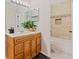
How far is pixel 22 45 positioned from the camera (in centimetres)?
232

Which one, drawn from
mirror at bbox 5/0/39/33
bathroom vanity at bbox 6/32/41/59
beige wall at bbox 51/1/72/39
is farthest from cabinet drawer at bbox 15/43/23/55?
beige wall at bbox 51/1/72/39

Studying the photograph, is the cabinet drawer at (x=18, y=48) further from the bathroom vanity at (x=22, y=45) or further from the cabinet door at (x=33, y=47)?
the cabinet door at (x=33, y=47)

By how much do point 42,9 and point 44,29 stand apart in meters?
0.61

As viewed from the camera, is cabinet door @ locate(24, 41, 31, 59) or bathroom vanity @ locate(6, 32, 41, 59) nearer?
bathroom vanity @ locate(6, 32, 41, 59)

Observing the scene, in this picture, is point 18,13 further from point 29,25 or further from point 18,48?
point 18,48

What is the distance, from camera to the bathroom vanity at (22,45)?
2.09 metres

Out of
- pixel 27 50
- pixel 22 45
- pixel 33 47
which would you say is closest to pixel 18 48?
pixel 22 45

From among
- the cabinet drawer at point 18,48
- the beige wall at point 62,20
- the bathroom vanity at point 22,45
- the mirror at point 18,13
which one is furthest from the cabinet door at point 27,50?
the beige wall at point 62,20

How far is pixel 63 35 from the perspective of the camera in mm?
2121

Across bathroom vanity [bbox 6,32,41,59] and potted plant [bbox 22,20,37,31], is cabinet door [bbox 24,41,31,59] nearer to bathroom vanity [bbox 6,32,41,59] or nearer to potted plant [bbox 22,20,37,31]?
bathroom vanity [bbox 6,32,41,59]

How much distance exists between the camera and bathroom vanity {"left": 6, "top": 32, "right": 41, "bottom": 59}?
2.09 metres

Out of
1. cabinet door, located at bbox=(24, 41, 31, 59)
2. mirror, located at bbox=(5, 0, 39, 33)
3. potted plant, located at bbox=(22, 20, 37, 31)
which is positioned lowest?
cabinet door, located at bbox=(24, 41, 31, 59)
